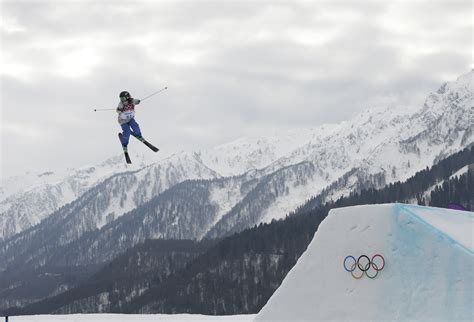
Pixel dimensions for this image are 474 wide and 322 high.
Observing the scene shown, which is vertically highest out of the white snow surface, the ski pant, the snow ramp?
the ski pant

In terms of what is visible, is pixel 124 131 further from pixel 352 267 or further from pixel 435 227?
pixel 435 227

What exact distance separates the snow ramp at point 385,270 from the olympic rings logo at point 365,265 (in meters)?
0.03

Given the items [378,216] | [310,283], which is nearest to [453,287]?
[378,216]

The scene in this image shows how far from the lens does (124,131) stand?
22.7 meters

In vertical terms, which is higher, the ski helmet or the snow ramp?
the ski helmet

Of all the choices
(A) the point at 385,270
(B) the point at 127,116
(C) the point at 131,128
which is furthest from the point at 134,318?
(A) the point at 385,270

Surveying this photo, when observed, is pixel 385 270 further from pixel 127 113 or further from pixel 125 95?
pixel 125 95

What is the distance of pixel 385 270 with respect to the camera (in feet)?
59.9

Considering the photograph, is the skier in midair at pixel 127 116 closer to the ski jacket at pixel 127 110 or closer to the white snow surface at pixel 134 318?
the ski jacket at pixel 127 110

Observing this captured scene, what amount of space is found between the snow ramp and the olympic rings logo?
29 millimetres

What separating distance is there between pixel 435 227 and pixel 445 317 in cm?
281

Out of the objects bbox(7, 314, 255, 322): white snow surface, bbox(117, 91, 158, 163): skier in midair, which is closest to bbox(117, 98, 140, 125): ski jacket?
bbox(117, 91, 158, 163): skier in midair

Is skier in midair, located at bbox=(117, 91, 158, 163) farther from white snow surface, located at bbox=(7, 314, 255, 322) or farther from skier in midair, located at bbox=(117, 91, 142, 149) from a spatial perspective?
white snow surface, located at bbox=(7, 314, 255, 322)

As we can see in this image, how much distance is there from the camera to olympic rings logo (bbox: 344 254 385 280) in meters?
18.4
